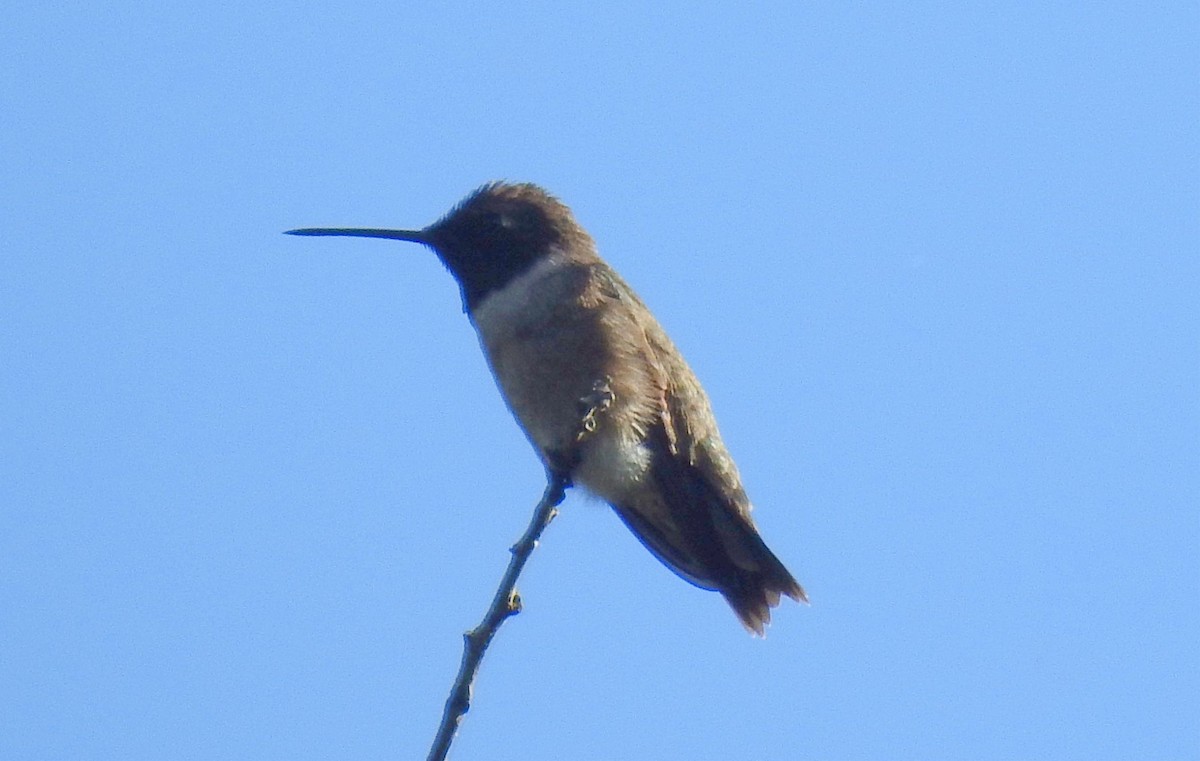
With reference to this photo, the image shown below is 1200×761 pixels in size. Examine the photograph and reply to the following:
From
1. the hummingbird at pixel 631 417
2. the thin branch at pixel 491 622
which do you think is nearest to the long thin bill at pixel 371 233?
the hummingbird at pixel 631 417

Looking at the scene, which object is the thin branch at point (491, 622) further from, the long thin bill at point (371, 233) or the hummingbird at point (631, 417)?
the long thin bill at point (371, 233)

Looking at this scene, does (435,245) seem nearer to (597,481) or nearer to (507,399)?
(507,399)

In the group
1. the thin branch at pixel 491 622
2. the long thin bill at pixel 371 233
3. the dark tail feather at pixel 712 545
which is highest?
the long thin bill at pixel 371 233

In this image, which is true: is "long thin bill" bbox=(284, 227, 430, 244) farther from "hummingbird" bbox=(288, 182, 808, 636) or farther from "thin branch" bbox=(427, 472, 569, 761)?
"thin branch" bbox=(427, 472, 569, 761)

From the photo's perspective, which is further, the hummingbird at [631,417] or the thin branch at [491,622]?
the hummingbird at [631,417]

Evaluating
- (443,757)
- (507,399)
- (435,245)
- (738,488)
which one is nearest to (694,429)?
(738,488)

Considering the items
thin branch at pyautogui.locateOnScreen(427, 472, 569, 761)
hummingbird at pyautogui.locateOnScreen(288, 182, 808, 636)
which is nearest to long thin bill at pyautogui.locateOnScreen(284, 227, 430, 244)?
hummingbird at pyautogui.locateOnScreen(288, 182, 808, 636)
